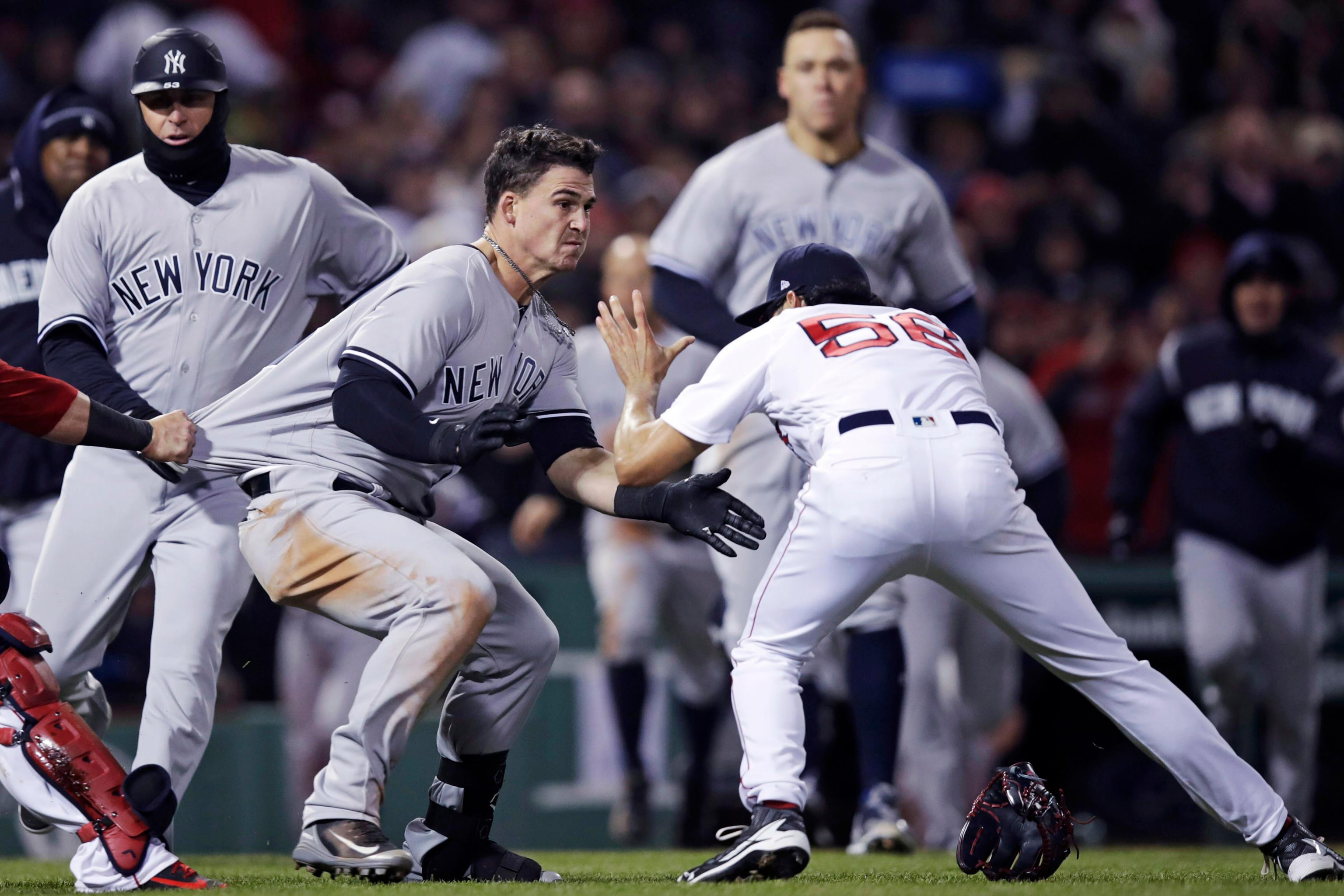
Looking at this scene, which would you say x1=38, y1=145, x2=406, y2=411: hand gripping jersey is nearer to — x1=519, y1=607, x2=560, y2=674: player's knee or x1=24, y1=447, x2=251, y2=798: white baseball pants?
x1=24, y1=447, x2=251, y2=798: white baseball pants

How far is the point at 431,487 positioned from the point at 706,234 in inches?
78.0

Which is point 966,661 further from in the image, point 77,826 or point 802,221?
point 77,826

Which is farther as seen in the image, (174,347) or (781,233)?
(781,233)

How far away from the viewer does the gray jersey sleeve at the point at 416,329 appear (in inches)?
175

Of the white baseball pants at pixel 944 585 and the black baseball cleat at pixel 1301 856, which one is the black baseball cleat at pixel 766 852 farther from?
the black baseball cleat at pixel 1301 856

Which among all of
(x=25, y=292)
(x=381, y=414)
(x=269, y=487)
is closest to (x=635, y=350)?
(x=381, y=414)

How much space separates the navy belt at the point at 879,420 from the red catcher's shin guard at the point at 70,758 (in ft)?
6.83

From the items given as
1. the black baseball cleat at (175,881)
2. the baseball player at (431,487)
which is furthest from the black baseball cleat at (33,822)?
the baseball player at (431,487)

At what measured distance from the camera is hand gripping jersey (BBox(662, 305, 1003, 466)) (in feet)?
14.6

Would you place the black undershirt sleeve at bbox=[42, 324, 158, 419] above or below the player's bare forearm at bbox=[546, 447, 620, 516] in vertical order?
above

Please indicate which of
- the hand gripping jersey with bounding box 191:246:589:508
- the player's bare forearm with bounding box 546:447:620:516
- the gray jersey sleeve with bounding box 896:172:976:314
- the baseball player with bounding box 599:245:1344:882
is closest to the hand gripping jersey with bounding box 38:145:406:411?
the hand gripping jersey with bounding box 191:246:589:508

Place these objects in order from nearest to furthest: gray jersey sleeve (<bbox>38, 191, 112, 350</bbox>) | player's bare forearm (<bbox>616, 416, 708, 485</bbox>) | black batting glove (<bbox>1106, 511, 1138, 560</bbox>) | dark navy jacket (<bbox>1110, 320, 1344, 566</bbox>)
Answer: player's bare forearm (<bbox>616, 416, 708, 485</bbox>) < gray jersey sleeve (<bbox>38, 191, 112, 350</bbox>) < black batting glove (<bbox>1106, 511, 1138, 560</bbox>) < dark navy jacket (<bbox>1110, 320, 1344, 566</bbox>)

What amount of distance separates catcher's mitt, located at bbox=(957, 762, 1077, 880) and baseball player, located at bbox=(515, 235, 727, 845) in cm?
323

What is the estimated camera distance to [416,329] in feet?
14.6
